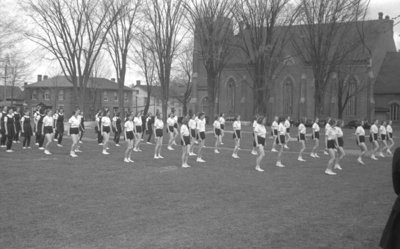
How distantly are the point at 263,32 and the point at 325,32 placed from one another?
511 cm

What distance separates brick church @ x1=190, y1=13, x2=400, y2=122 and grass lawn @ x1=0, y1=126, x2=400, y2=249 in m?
40.0

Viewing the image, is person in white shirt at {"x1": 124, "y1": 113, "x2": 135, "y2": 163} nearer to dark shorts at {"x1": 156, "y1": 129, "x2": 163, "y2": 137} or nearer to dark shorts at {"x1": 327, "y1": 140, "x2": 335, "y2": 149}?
dark shorts at {"x1": 156, "y1": 129, "x2": 163, "y2": 137}

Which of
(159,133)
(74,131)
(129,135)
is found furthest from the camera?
(159,133)

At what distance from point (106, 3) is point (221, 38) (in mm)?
9928

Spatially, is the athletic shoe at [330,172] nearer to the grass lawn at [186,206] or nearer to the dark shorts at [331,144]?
the grass lawn at [186,206]

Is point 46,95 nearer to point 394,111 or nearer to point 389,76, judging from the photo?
point 389,76

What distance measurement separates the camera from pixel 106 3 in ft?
116

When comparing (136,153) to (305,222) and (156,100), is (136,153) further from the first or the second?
(156,100)

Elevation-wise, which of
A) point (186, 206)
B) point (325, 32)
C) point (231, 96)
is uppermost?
point (325, 32)

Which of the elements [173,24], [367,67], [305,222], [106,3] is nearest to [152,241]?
[305,222]

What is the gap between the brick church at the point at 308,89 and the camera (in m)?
55.1

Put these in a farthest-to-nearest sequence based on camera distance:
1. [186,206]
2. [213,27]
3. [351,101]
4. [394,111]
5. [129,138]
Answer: [394,111], [351,101], [213,27], [129,138], [186,206]

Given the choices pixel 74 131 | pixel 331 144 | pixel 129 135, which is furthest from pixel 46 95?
pixel 331 144

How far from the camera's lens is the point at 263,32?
37.8 metres
